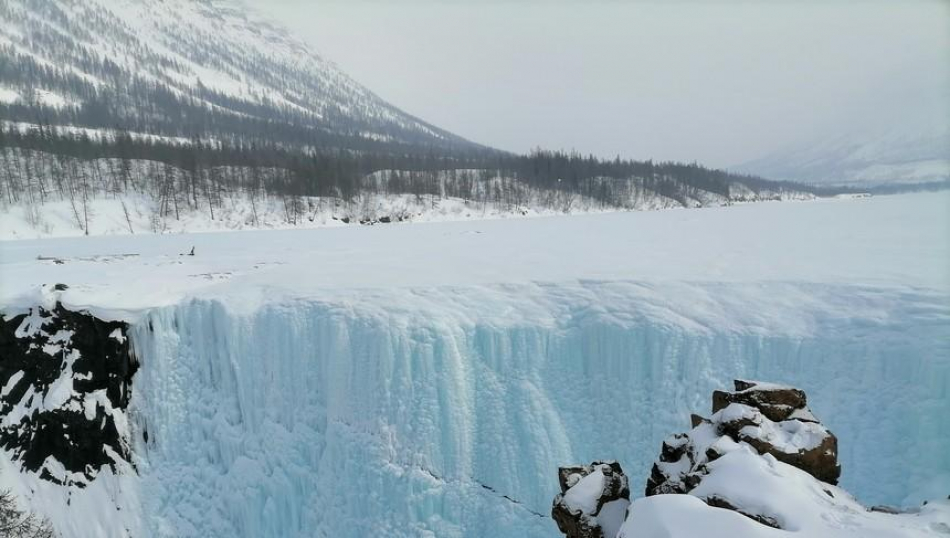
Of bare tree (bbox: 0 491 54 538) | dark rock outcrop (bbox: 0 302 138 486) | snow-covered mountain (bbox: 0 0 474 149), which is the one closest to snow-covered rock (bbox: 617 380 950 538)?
dark rock outcrop (bbox: 0 302 138 486)

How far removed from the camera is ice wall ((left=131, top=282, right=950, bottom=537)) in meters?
8.03

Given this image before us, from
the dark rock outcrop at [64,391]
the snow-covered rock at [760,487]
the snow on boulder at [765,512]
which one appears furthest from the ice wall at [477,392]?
the snow on boulder at [765,512]

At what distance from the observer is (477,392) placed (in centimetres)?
965

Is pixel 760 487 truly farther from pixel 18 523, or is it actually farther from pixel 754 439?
pixel 18 523

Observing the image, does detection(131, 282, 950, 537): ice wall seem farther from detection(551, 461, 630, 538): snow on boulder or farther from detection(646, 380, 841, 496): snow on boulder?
detection(551, 461, 630, 538): snow on boulder

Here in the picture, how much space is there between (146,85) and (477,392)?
16797 cm

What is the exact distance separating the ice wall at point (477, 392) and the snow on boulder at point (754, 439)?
10.0ft

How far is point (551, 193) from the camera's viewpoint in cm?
8069

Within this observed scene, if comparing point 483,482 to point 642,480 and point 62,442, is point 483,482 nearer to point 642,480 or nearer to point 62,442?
point 642,480

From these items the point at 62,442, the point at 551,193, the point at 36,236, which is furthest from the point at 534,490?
the point at 551,193

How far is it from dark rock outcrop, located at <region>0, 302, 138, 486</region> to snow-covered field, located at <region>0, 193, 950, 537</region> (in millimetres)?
473

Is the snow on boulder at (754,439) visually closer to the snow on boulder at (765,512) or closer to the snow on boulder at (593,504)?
the snow on boulder at (765,512)

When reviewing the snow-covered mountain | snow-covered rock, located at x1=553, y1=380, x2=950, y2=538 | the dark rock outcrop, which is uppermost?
the snow-covered mountain

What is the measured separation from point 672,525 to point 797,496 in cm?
142
